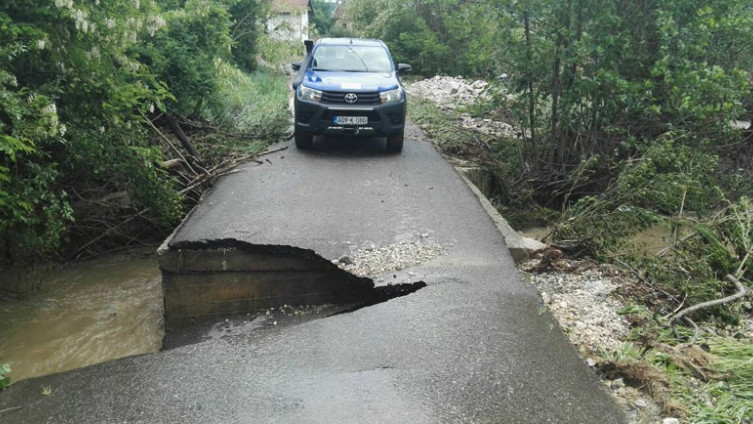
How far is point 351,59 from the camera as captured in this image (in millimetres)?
11406

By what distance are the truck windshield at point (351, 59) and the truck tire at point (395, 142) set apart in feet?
4.47

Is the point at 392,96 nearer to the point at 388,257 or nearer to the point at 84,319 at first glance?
the point at 388,257

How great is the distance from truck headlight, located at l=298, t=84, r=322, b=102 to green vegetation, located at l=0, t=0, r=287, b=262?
70.6 inches

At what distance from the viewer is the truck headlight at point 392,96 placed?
33.8 feet

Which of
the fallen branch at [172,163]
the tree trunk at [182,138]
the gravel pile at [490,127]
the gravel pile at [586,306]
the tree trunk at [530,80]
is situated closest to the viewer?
the gravel pile at [586,306]

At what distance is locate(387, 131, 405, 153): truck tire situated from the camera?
36.1 ft

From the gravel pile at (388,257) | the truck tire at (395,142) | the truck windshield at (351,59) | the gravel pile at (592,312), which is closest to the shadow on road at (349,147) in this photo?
the truck tire at (395,142)

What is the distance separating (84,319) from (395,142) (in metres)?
6.26

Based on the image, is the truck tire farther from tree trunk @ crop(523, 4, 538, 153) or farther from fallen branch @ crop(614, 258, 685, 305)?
fallen branch @ crop(614, 258, 685, 305)

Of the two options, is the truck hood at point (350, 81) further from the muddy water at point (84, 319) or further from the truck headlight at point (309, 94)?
the muddy water at point (84, 319)

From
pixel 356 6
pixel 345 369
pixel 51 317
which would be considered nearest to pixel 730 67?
pixel 345 369

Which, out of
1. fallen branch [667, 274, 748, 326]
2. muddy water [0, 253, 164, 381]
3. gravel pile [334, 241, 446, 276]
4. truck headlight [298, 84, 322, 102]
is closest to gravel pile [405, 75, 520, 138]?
truck headlight [298, 84, 322, 102]

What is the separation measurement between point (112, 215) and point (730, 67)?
1022 centimetres

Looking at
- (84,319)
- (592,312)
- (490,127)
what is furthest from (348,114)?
(592,312)
